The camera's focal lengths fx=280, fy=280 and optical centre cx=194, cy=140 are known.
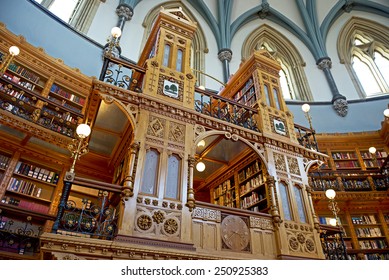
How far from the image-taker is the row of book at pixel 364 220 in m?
8.62

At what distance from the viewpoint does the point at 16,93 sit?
6.11m

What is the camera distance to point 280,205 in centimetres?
531

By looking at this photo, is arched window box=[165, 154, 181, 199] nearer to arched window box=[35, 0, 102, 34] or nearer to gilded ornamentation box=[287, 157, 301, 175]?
gilded ornamentation box=[287, 157, 301, 175]

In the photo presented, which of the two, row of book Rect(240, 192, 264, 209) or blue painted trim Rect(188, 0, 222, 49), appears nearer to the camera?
row of book Rect(240, 192, 264, 209)

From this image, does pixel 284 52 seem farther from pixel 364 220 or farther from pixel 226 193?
pixel 226 193

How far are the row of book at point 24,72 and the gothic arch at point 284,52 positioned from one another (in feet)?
29.4

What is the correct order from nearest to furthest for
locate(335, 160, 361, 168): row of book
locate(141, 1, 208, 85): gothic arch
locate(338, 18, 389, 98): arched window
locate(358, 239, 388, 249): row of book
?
1. locate(358, 239, 388, 249): row of book
2. locate(335, 160, 361, 168): row of book
3. locate(141, 1, 208, 85): gothic arch
4. locate(338, 18, 389, 98): arched window

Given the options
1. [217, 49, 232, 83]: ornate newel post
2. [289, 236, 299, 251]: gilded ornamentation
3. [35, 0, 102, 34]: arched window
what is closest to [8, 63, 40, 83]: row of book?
[35, 0, 102, 34]: arched window

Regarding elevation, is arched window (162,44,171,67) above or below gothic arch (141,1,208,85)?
below

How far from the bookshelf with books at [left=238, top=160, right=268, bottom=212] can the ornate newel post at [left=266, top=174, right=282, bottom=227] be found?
0.23 m

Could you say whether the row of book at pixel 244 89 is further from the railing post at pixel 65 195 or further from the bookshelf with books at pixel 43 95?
the railing post at pixel 65 195

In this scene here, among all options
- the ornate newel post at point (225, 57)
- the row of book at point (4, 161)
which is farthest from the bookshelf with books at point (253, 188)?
the ornate newel post at point (225, 57)

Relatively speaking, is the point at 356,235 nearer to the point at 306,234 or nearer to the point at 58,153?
the point at 306,234

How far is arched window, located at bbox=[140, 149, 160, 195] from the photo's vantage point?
434cm
